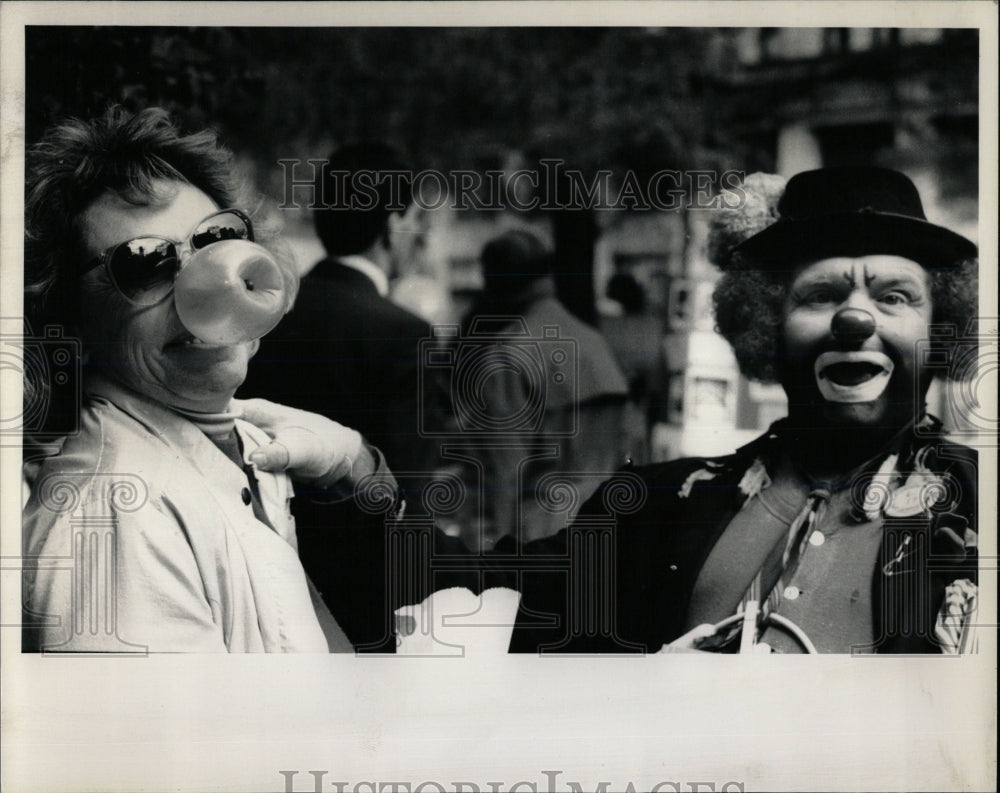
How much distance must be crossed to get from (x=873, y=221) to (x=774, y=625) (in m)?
1.48

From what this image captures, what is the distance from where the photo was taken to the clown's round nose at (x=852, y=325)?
163 inches

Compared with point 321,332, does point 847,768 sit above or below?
below

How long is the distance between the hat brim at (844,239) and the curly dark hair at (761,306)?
0.06m

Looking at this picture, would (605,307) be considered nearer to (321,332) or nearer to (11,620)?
(321,332)

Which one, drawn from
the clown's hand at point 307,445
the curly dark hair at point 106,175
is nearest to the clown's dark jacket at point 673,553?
the clown's hand at point 307,445

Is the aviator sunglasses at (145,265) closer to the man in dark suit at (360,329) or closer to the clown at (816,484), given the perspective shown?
the man in dark suit at (360,329)

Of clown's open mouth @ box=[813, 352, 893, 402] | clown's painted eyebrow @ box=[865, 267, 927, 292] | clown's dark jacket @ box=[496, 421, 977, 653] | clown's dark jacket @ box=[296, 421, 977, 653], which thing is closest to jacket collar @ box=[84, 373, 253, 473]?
clown's dark jacket @ box=[296, 421, 977, 653]

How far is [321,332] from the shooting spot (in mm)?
4156

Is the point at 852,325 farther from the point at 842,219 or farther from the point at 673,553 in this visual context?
the point at 673,553

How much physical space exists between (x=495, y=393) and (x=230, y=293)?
3.27 feet

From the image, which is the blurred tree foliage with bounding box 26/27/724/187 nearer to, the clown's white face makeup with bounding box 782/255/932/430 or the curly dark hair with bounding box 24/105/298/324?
the curly dark hair with bounding box 24/105/298/324

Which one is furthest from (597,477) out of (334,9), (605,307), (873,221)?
(334,9)

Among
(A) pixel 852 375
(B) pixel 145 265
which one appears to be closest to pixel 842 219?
(A) pixel 852 375

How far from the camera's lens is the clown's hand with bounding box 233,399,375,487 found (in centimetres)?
417
